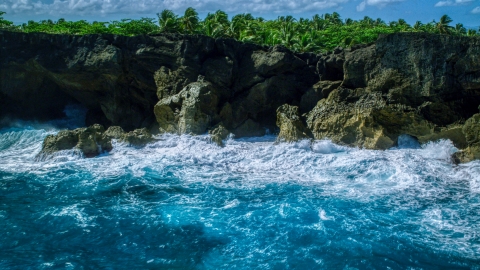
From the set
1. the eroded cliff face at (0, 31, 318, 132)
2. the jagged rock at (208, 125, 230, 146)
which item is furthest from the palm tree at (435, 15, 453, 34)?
the jagged rock at (208, 125, 230, 146)

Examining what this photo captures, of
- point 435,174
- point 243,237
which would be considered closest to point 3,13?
point 243,237

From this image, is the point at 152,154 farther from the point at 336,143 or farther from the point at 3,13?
the point at 3,13

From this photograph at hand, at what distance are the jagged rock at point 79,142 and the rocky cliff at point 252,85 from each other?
16.5ft

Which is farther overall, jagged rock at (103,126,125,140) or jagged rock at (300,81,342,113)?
jagged rock at (300,81,342,113)

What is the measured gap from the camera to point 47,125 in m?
33.9

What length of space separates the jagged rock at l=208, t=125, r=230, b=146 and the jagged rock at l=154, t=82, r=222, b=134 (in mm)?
1011

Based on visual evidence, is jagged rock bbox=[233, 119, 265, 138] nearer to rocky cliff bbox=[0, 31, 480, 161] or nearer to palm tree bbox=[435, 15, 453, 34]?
rocky cliff bbox=[0, 31, 480, 161]

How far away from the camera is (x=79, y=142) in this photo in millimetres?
25375

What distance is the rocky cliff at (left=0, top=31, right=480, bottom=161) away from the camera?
24.9 m

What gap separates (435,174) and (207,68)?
1636 cm

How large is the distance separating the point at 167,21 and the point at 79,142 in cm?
1796

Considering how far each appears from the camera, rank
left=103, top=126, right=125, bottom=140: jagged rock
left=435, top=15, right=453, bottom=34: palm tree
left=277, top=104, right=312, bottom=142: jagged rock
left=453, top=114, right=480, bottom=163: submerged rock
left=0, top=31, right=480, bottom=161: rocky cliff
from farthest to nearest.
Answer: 1. left=435, top=15, right=453, bottom=34: palm tree
2. left=103, top=126, right=125, bottom=140: jagged rock
3. left=277, top=104, right=312, bottom=142: jagged rock
4. left=0, top=31, right=480, bottom=161: rocky cliff
5. left=453, top=114, right=480, bottom=163: submerged rock

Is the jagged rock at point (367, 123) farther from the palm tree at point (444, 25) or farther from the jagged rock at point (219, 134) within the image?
the palm tree at point (444, 25)

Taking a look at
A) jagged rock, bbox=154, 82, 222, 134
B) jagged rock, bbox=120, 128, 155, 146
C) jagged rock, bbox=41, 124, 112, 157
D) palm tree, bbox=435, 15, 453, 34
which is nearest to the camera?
jagged rock, bbox=41, 124, 112, 157
